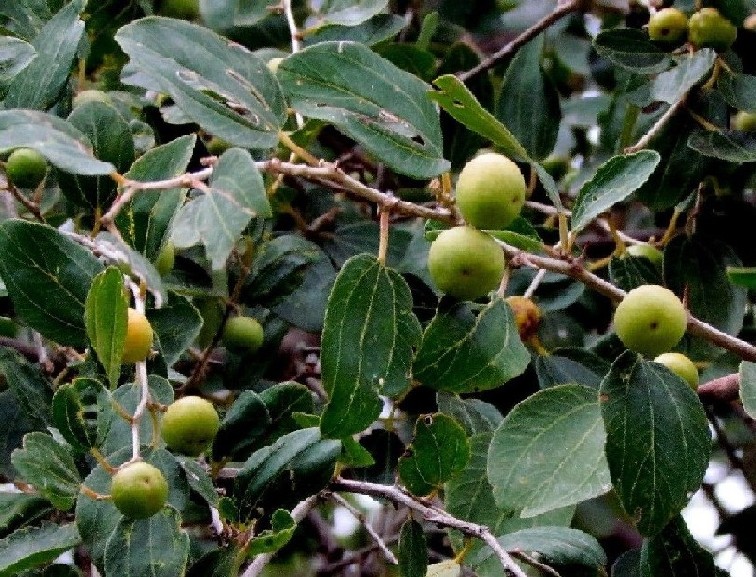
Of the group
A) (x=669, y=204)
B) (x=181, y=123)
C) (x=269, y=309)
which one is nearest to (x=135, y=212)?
(x=181, y=123)

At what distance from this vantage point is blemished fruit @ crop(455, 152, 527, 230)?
846mm

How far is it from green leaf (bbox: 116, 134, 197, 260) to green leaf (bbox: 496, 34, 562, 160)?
0.67 meters

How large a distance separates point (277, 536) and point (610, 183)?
1.42 ft

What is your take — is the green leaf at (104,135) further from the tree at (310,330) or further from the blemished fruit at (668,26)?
the blemished fruit at (668,26)

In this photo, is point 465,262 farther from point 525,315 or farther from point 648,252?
point 648,252

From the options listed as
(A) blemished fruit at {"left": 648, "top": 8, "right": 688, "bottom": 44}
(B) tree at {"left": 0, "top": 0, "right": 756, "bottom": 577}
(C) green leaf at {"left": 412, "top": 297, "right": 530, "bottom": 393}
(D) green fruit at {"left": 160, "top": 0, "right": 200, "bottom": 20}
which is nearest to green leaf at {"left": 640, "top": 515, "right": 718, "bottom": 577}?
(B) tree at {"left": 0, "top": 0, "right": 756, "bottom": 577}

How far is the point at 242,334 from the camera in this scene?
4.37 ft

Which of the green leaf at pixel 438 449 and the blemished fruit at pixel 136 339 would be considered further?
the green leaf at pixel 438 449

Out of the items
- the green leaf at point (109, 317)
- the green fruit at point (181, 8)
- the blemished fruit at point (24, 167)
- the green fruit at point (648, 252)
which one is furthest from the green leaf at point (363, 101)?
the green fruit at point (181, 8)

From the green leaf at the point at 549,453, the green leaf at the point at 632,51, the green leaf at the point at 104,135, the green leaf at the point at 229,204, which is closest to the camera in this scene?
the green leaf at the point at 229,204

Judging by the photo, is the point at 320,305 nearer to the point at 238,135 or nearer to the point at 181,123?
the point at 181,123

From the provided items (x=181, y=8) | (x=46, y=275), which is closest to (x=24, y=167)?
(x=46, y=275)

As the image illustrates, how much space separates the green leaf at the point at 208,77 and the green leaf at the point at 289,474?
11.0 inches

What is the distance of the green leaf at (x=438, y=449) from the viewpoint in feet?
3.25
